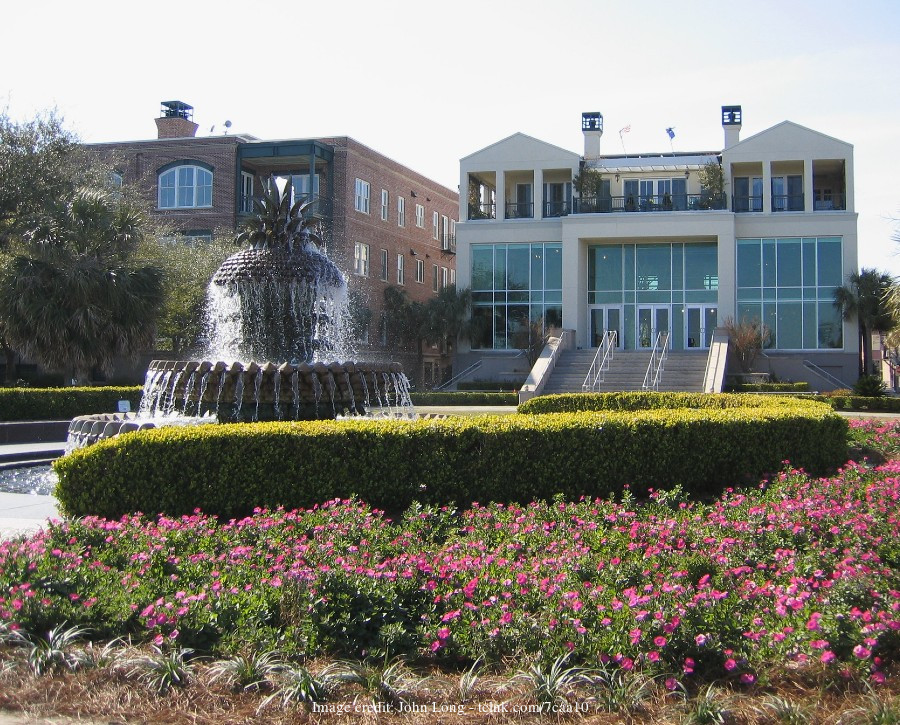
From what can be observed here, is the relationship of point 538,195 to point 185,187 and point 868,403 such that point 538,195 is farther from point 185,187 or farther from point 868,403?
point 868,403

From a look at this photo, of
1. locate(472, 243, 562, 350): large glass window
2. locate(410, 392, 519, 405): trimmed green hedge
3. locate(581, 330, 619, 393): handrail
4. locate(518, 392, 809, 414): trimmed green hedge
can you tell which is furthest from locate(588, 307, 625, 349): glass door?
locate(518, 392, 809, 414): trimmed green hedge

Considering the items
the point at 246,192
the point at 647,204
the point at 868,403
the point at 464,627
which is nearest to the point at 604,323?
the point at 647,204

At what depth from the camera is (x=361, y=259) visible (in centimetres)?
3828

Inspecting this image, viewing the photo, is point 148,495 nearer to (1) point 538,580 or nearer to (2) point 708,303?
(1) point 538,580

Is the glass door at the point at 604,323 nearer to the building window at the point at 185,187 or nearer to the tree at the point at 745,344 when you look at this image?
the tree at the point at 745,344

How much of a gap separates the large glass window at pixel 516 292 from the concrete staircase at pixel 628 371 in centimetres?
434

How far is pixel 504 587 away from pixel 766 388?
2636 cm

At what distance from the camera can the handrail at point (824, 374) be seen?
33.5 metres

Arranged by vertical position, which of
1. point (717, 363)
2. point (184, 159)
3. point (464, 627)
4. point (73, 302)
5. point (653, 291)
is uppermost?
point (184, 159)

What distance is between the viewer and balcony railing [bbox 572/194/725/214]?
1455 inches

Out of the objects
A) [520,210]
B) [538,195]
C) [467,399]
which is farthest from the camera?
[520,210]

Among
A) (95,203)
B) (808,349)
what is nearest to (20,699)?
(95,203)

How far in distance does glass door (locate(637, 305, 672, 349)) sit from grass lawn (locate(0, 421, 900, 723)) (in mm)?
32642

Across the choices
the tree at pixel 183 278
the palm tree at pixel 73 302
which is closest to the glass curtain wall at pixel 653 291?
the tree at pixel 183 278
